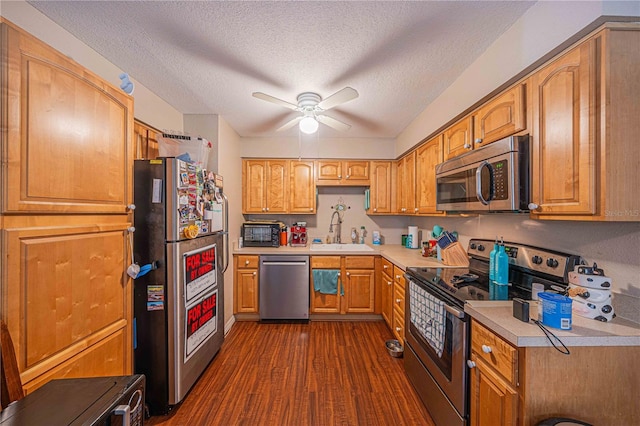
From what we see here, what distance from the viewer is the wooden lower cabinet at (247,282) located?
3.21 meters

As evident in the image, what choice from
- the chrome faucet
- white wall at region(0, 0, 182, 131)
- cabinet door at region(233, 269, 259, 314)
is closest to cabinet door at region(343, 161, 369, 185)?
the chrome faucet

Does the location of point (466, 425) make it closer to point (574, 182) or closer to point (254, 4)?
point (574, 182)

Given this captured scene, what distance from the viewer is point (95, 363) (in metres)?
1.21

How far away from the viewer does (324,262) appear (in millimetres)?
3219

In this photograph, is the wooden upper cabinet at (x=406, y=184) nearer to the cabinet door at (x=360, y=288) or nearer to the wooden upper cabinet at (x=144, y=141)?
the cabinet door at (x=360, y=288)

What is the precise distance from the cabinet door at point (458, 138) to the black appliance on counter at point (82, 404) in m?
2.34

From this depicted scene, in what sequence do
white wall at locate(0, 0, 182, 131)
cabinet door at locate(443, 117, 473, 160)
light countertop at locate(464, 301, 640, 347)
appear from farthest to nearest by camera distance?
cabinet door at locate(443, 117, 473, 160) → white wall at locate(0, 0, 182, 131) → light countertop at locate(464, 301, 640, 347)

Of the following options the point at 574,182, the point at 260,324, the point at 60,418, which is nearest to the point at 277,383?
the point at 260,324

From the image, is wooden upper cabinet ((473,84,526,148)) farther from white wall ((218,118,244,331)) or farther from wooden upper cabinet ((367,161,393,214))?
white wall ((218,118,244,331))

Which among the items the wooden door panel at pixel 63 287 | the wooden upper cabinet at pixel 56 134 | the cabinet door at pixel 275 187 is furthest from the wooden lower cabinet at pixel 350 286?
the wooden upper cabinet at pixel 56 134

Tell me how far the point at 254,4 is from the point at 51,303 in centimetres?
163

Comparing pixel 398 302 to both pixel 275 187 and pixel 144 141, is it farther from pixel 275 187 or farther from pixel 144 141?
pixel 144 141

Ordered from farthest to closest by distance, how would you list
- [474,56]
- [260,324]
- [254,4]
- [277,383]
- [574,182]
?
[260,324], [277,383], [474,56], [254,4], [574,182]

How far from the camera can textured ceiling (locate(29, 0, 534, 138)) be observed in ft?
4.45
